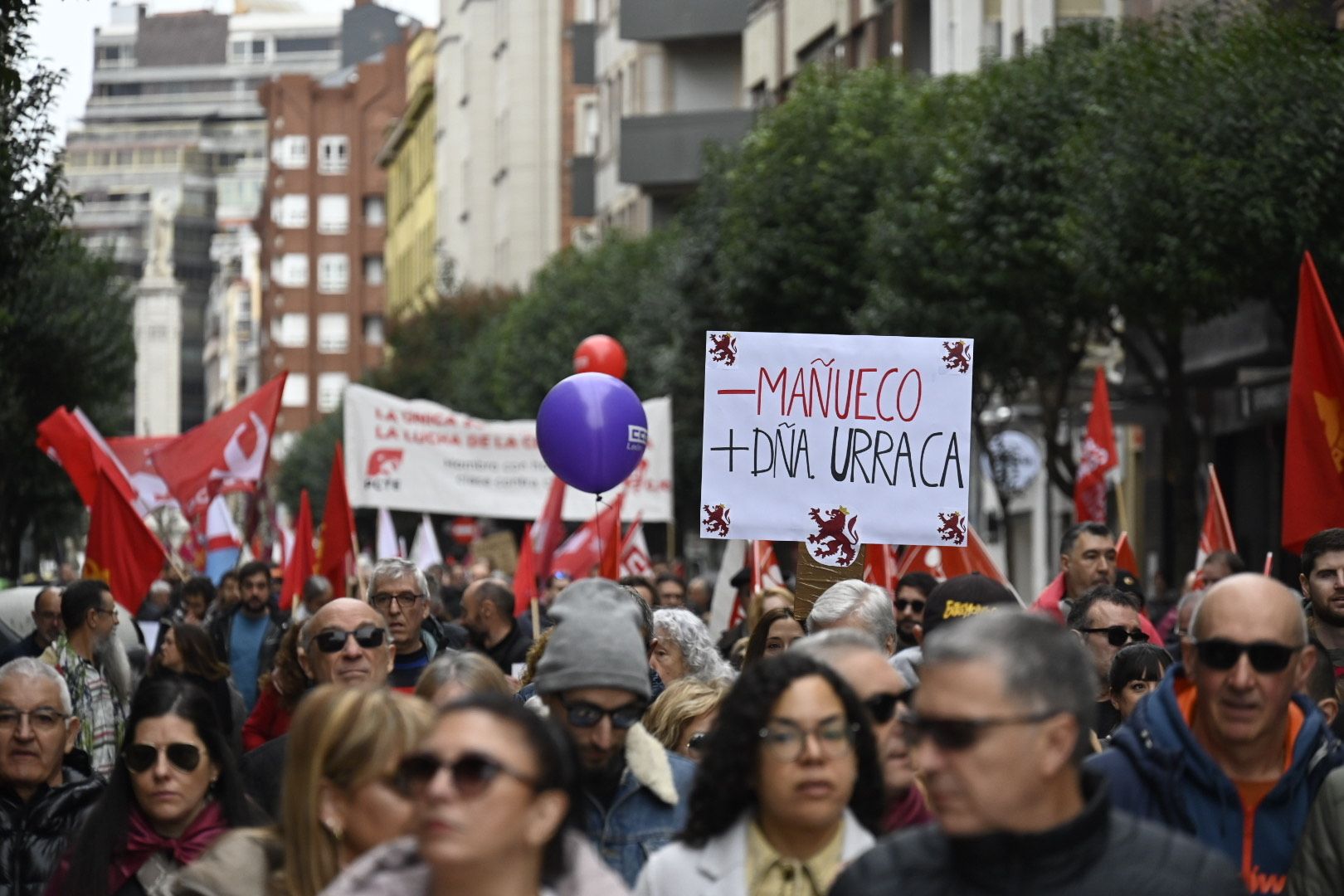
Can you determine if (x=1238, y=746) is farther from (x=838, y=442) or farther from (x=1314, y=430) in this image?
(x=1314, y=430)

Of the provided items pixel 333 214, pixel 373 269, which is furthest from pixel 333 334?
pixel 333 214

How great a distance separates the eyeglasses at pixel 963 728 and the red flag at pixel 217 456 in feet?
51.6

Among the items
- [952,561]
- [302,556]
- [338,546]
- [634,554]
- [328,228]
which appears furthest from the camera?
[328,228]

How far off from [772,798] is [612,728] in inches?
30.7

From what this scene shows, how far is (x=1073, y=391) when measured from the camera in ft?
122

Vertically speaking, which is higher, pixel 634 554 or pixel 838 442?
pixel 838 442

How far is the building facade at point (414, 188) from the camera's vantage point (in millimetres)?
102688

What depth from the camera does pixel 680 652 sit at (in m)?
9.33

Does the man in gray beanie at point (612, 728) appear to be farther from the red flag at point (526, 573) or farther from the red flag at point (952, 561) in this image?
the red flag at point (526, 573)

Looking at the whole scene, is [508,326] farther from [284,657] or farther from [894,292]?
[284,657]

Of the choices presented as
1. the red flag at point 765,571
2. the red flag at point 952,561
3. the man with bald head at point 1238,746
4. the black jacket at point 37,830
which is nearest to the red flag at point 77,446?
the red flag at point 765,571

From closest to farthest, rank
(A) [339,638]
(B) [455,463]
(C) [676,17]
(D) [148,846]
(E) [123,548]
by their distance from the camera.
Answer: (D) [148,846] → (A) [339,638] → (E) [123,548] → (B) [455,463] → (C) [676,17]

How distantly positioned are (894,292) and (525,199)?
49329mm

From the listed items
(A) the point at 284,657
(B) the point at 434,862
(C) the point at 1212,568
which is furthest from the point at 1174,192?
(B) the point at 434,862
